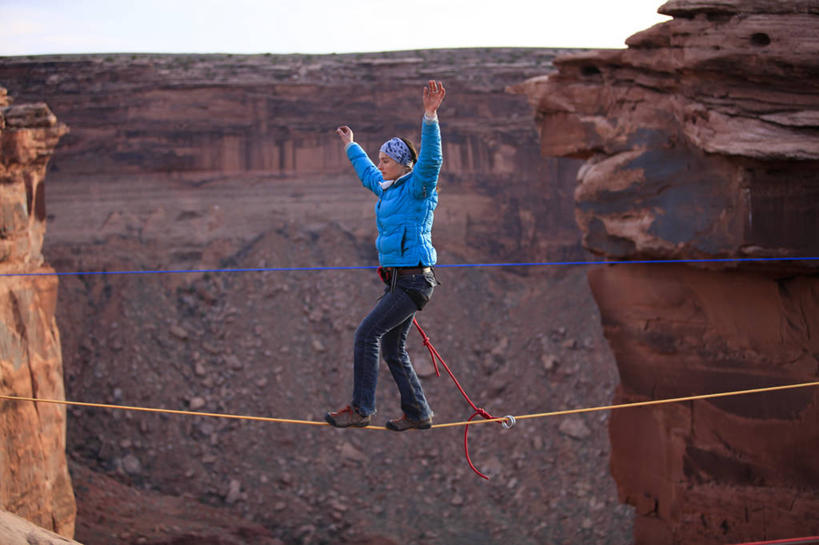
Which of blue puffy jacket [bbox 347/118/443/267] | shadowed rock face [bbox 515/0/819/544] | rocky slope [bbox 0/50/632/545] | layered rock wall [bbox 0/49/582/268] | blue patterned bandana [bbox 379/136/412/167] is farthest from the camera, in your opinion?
layered rock wall [bbox 0/49/582/268]

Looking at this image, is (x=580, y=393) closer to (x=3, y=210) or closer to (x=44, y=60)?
(x=3, y=210)

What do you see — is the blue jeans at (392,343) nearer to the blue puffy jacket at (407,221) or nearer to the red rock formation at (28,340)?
the blue puffy jacket at (407,221)

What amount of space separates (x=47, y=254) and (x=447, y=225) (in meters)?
8.51

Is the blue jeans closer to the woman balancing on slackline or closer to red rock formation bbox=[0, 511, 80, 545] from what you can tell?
the woman balancing on slackline

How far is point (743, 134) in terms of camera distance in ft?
30.8

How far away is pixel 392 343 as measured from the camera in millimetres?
6277

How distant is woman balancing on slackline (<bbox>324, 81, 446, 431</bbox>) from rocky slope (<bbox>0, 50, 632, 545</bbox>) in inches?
336

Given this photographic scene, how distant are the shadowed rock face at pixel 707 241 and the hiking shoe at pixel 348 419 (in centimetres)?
521

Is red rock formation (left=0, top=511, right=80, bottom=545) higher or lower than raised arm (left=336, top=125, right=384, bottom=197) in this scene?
lower

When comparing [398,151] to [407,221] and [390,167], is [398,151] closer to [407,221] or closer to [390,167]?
[390,167]

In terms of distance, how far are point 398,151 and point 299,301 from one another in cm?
1296

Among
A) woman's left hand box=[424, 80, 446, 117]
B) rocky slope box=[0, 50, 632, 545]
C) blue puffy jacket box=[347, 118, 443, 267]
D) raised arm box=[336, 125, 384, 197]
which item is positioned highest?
woman's left hand box=[424, 80, 446, 117]

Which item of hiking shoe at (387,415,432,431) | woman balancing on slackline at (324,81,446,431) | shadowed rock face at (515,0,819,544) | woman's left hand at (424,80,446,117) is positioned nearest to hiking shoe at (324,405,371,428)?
woman balancing on slackline at (324,81,446,431)

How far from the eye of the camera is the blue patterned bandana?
6109 millimetres
